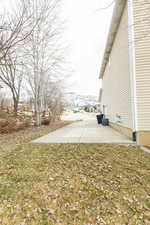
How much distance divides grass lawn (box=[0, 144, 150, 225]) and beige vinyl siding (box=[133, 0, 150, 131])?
2195mm

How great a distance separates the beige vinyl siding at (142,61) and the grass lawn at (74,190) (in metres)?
2.19

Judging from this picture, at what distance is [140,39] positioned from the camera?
215 inches

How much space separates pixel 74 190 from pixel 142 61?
5.68 meters

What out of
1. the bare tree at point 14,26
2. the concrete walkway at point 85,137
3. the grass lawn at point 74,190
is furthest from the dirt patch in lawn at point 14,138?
the bare tree at point 14,26

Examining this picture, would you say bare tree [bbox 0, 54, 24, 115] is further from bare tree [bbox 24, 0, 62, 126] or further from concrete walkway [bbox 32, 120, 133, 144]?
concrete walkway [bbox 32, 120, 133, 144]

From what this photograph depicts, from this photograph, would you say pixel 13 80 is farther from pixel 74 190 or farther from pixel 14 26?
pixel 74 190

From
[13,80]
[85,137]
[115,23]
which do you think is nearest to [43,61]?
[13,80]

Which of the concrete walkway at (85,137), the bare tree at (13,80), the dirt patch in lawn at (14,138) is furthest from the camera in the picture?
the bare tree at (13,80)

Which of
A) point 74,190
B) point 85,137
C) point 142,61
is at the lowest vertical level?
point 74,190

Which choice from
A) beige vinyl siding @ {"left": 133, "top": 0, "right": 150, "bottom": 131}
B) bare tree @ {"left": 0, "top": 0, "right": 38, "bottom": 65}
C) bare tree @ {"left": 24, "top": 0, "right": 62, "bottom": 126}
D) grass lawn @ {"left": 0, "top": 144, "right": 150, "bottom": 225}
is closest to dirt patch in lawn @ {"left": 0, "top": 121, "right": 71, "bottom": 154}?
grass lawn @ {"left": 0, "top": 144, "right": 150, "bottom": 225}

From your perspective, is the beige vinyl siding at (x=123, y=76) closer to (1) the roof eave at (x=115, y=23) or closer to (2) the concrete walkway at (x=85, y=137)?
(1) the roof eave at (x=115, y=23)

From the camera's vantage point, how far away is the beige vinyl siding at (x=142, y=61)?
5414 millimetres

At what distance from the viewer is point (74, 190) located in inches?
99.1

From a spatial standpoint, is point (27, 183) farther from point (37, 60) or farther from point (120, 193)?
point (37, 60)
